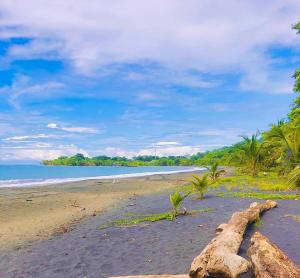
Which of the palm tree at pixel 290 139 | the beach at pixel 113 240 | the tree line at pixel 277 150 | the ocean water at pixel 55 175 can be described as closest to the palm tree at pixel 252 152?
the tree line at pixel 277 150

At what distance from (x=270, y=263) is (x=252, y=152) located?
26.6 m

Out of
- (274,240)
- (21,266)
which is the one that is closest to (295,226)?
(274,240)

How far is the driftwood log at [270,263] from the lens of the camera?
20.2 ft

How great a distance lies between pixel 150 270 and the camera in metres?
7.85

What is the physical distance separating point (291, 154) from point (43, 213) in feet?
55.4

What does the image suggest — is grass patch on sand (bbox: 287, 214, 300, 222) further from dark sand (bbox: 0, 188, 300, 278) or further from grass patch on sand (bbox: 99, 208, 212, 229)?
grass patch on sand (bbox: 99, 208, 212, 229)

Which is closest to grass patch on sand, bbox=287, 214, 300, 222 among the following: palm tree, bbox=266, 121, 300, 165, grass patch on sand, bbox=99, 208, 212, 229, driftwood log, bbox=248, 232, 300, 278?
grass patch on sand, bbox=99, 208, 212, 229

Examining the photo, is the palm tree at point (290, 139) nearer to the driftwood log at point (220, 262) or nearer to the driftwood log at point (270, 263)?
the driftwood log at point (220, 262)

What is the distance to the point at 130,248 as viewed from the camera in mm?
9711

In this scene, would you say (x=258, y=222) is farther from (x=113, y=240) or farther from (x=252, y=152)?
(x=252, y=152)

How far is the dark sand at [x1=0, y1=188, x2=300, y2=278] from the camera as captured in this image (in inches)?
319

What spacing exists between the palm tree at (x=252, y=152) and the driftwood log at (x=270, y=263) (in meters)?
24.4

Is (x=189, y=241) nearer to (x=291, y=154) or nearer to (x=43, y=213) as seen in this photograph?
(x=43, y=213)

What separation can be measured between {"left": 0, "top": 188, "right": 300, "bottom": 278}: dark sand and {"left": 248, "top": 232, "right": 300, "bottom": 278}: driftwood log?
565 millimetres
